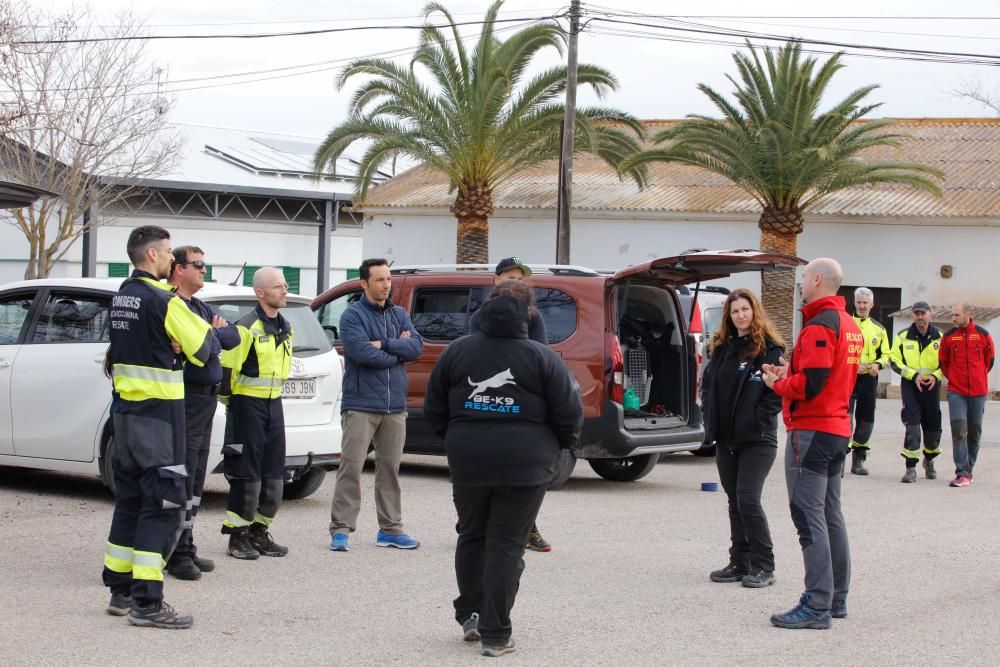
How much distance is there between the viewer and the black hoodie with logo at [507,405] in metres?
5.75

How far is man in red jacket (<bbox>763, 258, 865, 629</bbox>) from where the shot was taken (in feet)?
21.5

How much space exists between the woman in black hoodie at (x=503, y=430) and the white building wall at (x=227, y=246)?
32784 mm

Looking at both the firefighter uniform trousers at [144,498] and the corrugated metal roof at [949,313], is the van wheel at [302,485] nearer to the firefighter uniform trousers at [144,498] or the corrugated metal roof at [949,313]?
the firefighter uniform trousers at [144,498]

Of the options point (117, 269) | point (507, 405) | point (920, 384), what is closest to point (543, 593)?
point (507, 405)

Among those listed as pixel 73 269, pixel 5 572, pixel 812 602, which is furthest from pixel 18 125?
pixel 812 602

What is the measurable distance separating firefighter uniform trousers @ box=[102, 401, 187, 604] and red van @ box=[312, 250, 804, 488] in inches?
176

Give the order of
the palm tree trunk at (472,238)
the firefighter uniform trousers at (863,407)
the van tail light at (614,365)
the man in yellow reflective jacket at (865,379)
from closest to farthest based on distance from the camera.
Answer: the van tail light at (614,365) → the man in yellow reflective jacket at (865,379) → the firefighter uniform trousers at (863,407) → the palm tree trunk at (472,238)

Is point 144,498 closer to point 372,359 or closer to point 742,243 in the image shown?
point 372,359

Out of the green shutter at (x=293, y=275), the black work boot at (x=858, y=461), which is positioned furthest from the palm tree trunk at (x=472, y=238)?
the black work boot at (x=858, y=461)

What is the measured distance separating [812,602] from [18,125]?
2491cm

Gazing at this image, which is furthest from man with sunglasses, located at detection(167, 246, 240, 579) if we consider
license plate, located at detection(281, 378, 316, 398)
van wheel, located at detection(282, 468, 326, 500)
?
van wheel, located at detection(282, 468, 326, 500)

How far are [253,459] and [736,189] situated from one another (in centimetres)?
2741

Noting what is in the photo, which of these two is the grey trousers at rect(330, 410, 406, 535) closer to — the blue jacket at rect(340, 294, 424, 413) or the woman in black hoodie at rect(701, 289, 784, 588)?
the blue jacket at rect(340, 294, 424, 413)

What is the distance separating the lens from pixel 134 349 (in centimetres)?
627
